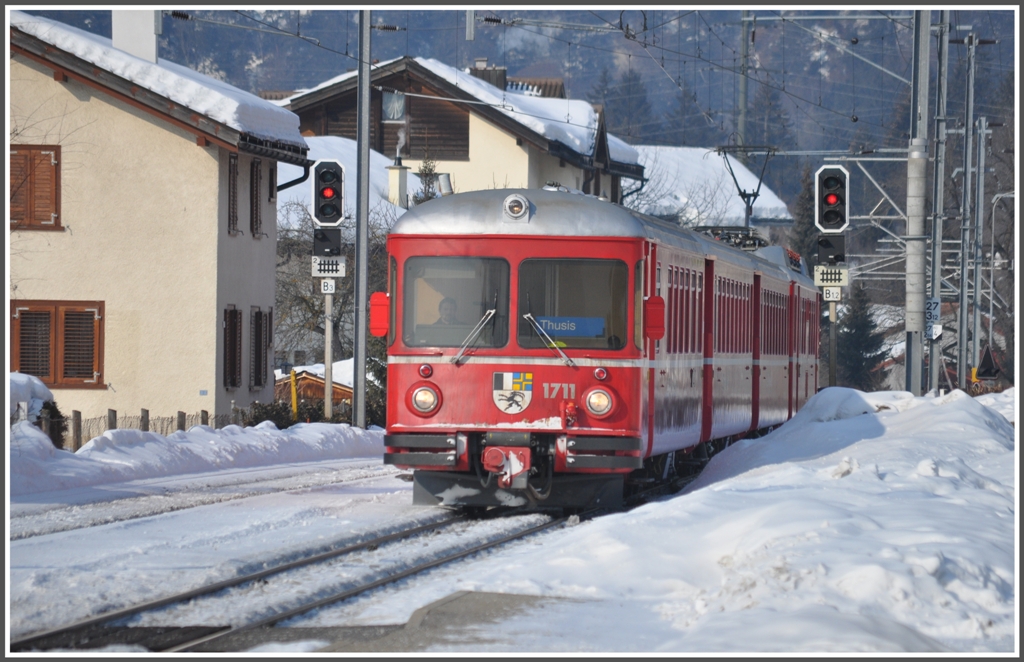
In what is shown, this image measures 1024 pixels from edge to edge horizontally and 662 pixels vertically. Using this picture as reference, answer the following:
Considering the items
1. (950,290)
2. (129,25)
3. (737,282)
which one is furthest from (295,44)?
(737,282)

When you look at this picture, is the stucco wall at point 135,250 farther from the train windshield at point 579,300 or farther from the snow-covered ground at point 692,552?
the train windshield at point 579,300

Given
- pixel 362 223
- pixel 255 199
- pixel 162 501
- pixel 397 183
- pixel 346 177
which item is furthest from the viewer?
pixel 346 177

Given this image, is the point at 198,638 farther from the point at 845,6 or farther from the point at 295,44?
the point at 295,44

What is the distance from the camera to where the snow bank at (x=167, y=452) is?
16.0 m

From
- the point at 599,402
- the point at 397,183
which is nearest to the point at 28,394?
the point at 599,402

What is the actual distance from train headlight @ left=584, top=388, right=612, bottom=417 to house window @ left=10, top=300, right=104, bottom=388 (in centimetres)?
1495

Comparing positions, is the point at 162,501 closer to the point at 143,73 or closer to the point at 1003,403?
the point at 143,73

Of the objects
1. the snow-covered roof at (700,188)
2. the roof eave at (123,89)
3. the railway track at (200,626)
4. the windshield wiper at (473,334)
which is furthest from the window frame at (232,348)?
the snow-covered roof at (700,188)

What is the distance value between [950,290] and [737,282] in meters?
30.6

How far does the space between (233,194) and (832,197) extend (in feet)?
39.0

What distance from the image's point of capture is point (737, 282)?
18.9m

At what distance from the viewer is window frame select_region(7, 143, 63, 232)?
26094 mm

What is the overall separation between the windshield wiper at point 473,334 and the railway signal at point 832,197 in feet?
25.7

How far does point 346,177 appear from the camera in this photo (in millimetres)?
51438
